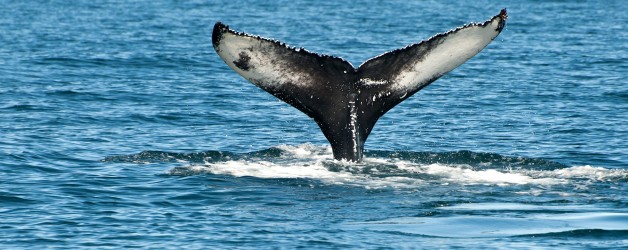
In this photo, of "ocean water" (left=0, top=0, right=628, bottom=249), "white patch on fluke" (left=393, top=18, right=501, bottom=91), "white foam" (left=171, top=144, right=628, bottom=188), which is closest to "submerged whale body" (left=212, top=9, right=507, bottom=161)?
"white patch on fluke" (left=393, top=18, right=501, bottom=91)

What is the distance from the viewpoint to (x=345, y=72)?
1183cm

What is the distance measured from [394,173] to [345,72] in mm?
1419

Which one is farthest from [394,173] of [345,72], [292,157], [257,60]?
[257,60]

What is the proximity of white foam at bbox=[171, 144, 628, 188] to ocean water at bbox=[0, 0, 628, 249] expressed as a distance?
0.03 m

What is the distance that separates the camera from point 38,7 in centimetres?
4553

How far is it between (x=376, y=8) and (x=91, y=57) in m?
20.7

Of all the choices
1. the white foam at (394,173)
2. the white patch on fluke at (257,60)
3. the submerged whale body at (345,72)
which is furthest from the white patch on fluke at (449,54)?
the white foam at (394,173)

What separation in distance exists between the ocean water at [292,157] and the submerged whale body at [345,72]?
629 mm

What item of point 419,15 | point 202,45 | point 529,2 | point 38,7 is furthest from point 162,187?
point 529,2

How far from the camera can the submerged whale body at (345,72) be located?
11109mm

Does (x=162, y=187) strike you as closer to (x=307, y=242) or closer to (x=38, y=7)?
(x=307, y=242)

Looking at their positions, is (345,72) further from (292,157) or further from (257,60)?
(292,157)

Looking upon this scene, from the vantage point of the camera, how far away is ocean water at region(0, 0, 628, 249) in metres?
10.5

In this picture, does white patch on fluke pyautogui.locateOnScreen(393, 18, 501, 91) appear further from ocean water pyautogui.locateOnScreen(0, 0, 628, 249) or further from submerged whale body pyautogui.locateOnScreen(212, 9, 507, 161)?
ocean water pyautogui.locateOnScreen(0, 0, 628, 249)
